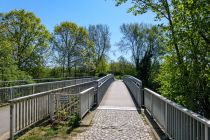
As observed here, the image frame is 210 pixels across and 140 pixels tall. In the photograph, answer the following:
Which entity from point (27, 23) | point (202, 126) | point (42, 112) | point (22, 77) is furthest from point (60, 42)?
point (202, 126)

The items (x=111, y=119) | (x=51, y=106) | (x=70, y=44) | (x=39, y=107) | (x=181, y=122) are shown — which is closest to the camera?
(x=181, y=122)

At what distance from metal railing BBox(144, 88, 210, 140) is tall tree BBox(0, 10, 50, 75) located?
35.1 metres

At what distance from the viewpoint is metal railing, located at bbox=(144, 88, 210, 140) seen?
18.5 feet

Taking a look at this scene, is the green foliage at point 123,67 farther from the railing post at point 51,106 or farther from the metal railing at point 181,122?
the metal railing at point 181,122

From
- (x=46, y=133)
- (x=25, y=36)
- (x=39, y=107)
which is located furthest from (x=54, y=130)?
(x=25, y=36)

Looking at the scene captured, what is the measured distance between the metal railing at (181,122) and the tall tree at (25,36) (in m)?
35.1

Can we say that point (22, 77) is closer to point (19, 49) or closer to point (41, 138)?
point (41, 138)

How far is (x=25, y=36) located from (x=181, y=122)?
39048mm

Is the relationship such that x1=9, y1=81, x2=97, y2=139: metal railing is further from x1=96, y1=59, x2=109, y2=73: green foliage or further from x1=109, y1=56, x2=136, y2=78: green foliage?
x1=96, y1=59, x2=109, y2=73: green foliage

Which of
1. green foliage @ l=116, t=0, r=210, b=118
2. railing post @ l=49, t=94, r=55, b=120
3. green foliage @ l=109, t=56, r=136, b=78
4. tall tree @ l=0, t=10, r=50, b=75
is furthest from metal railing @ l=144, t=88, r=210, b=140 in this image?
green foliage @ l=109, t=56, r=136, b=78

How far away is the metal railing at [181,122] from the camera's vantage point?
565 centimetres

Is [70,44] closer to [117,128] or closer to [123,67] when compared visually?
[123,67]

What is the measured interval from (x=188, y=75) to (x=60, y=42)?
1796 inches

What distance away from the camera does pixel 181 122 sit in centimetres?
706
